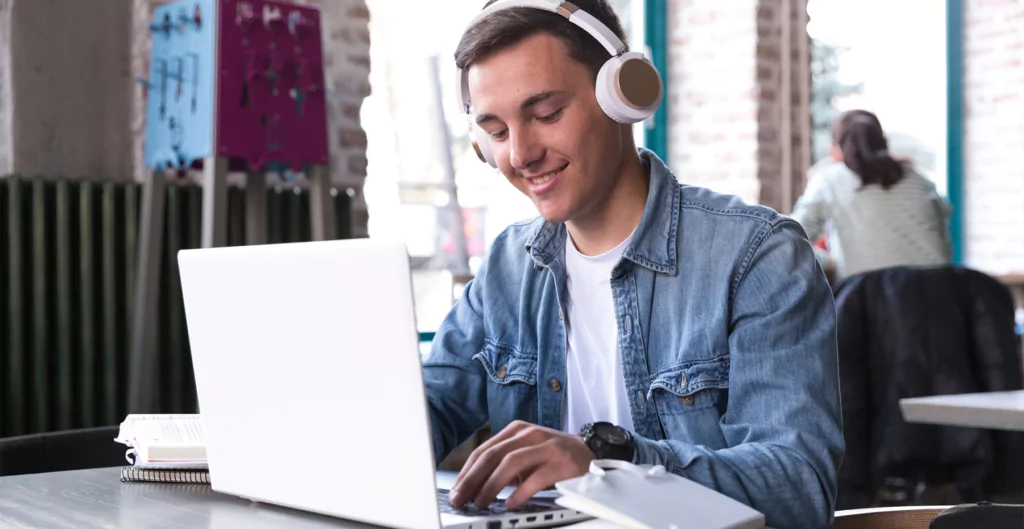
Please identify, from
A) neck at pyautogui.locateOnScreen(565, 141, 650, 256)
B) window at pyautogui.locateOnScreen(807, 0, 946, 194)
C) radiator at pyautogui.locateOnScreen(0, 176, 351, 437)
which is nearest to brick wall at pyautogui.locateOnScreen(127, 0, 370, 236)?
radiator at pyautogui.locateOnScreen(0, 176, 351, 437)

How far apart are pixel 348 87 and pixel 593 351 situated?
83.1 inches

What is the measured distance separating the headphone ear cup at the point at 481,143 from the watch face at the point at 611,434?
1.68ft

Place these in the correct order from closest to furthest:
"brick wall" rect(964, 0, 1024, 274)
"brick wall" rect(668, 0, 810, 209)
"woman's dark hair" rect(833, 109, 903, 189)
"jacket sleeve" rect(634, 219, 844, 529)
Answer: "jacket sleeve" rect(634, 219, 844, 529)
"woman's dark hair" rect(833, 109, 903, 189)
"brick wall" rect(668, 0, 810, 209)
"brick wall" rect(964, 0, 1024, 274)

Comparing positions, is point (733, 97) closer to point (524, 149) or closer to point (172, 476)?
point (524, 149)

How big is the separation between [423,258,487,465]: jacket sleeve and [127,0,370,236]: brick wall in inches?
72.3

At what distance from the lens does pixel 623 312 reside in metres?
1.38

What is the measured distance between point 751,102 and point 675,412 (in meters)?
3.21

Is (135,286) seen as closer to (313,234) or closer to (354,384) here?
(313,234)

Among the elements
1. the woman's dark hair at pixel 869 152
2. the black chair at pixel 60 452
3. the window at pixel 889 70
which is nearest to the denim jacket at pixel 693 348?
the black chair at pixel 60 452

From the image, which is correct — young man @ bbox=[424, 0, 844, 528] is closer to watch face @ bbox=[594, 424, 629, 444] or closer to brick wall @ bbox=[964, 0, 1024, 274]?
watch face @ bbox=[594, 424, 629, 444]

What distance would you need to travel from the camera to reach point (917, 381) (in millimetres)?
2898

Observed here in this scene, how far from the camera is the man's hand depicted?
0.98 meters

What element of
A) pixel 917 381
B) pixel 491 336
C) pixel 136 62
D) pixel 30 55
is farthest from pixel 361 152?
pixel 491 336

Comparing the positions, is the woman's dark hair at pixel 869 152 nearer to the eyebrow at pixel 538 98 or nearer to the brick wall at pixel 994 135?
the brick wall at pixel 994 135
